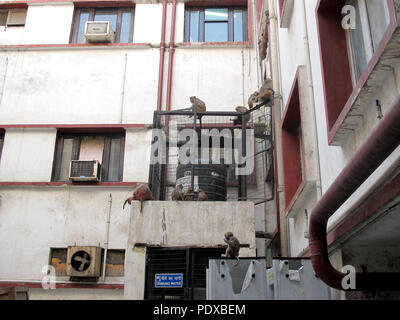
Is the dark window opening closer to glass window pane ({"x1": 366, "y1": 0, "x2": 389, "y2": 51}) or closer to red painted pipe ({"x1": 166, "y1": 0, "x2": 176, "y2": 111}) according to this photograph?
glass window pane ({"x1": 366, "y1": 0, "x2": 389, "y2": 51})

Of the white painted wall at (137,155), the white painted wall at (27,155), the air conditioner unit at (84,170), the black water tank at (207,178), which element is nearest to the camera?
the black water tank at (207,178)

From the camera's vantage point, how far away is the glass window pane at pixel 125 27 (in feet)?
40.7

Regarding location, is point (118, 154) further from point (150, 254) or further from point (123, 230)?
point (150, 254)

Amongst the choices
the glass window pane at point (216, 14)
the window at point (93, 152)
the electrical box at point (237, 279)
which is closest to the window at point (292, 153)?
the electrical box at point (237, 279)

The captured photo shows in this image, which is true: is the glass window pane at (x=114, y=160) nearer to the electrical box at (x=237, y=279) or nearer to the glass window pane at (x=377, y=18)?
the electrical box at (x=237, y=279)

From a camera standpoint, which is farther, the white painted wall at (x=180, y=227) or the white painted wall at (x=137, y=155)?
the white painted wall at (x=137, y=155)

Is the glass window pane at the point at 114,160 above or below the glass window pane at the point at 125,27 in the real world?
below

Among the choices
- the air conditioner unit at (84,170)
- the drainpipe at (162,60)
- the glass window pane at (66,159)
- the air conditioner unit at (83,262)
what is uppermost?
the drainpipe at (162,60)

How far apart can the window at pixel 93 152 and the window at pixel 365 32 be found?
292 inches

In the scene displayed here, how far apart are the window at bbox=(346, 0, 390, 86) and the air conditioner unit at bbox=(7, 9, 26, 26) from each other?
35.4 feet

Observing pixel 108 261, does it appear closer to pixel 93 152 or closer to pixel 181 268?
pixel 93 152

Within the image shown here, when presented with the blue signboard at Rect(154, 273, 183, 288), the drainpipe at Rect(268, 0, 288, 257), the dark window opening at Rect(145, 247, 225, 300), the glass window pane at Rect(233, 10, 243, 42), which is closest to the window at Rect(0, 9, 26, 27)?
the glass window pane at Rect(233, 10, 243, 42)

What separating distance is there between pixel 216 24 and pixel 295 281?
997 cm

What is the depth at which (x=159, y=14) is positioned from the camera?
1238cm
